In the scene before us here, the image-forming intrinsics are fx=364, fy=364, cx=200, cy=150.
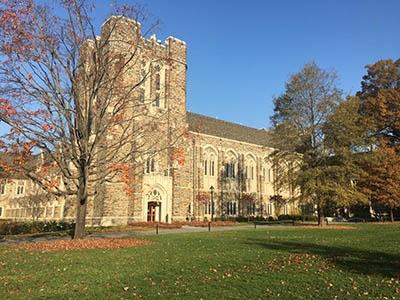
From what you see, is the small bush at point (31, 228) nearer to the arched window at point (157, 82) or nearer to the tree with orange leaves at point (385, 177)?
the arched window at point (157, 82)

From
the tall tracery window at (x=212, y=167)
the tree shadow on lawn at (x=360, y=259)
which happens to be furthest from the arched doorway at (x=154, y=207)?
the tree shadow on lawn at (x=360, y=259)

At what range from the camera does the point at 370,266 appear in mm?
9766

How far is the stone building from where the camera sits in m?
32.1

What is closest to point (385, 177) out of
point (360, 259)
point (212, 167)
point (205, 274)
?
point (212, 167)

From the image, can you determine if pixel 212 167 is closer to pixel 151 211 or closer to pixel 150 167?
pixel 150 167

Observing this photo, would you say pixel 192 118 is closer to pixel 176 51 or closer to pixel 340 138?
pixel 176 51

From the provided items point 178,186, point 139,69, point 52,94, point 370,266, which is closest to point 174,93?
point 139,69

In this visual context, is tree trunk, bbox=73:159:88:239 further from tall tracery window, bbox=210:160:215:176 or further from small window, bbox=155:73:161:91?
tall tracery window, bbox=210:160:215:176

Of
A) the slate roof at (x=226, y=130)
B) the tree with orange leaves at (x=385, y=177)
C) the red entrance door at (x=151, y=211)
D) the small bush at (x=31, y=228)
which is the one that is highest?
the slate roof at (x=226, y=130)

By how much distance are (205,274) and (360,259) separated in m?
5.18

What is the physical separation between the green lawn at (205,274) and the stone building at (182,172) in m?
13.7

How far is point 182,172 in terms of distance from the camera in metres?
37.3

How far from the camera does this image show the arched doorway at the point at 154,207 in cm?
3475

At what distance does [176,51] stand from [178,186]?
47.5 ft
